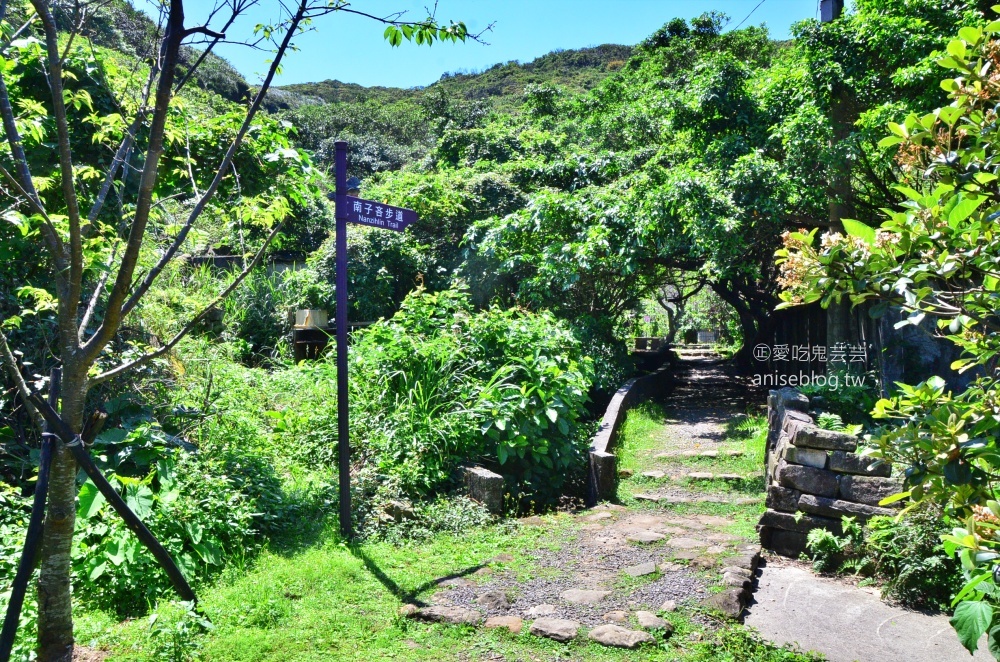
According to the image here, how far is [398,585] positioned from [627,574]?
153 cm

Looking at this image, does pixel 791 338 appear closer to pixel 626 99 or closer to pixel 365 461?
pixel 626 99

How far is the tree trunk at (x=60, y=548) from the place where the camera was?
10.8 ft

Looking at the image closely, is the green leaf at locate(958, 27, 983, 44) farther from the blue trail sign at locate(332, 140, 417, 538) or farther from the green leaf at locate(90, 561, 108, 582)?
the green leaf at locate(90, 561, 108, 582)

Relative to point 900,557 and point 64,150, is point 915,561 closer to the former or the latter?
point 900,557

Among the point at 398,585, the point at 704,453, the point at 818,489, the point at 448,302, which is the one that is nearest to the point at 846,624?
the point at 818,489

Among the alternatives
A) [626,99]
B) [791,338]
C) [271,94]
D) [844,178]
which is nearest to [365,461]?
[844,178]

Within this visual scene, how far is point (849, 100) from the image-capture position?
1040cm

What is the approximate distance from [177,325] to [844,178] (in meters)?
8.84

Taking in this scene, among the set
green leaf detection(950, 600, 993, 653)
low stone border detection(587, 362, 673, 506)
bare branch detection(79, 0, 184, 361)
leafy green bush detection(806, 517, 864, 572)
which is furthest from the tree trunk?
low stone border detection(587, 362, 673, 506)

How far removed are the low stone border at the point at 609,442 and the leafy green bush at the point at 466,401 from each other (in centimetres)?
23

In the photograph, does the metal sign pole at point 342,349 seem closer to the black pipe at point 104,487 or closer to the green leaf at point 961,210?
the black pipe at point 104,487

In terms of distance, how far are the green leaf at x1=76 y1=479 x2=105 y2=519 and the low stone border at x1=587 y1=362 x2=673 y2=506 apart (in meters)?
4.42

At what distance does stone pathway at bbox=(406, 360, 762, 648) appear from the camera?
4.34 meters

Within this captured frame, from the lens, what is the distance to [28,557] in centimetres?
317
